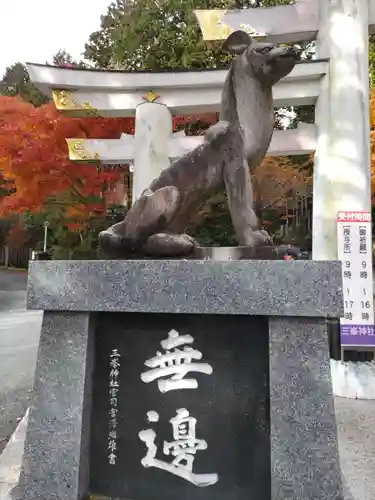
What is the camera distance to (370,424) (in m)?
3.67

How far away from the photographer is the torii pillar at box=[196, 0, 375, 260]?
186 inches

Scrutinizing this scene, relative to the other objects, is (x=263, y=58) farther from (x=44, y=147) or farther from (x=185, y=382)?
(x=44, y=147)

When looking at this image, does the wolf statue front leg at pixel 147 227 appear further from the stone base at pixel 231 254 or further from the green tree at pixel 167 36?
the green tree at pixel 167 36

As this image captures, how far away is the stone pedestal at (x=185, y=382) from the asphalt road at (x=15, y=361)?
5.05 feet

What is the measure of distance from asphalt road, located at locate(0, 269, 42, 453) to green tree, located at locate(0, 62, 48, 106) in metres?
11.3

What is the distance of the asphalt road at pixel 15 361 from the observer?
3.81 m

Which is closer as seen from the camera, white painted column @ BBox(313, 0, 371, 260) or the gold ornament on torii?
white painted column @ BBox(313, 0, 371, 260)

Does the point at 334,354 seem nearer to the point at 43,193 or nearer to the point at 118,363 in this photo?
the point at 118,363

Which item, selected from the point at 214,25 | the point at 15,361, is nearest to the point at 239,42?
the point at 214,25

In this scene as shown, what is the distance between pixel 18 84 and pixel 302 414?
25349 millimetres

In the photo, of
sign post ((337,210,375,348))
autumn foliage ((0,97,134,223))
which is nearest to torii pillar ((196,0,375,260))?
sign post ((337,210,375,348))

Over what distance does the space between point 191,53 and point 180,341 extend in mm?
11386

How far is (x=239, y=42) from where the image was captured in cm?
239

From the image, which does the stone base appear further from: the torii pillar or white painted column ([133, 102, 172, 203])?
white painted column ([133, 102, 172, 203])
